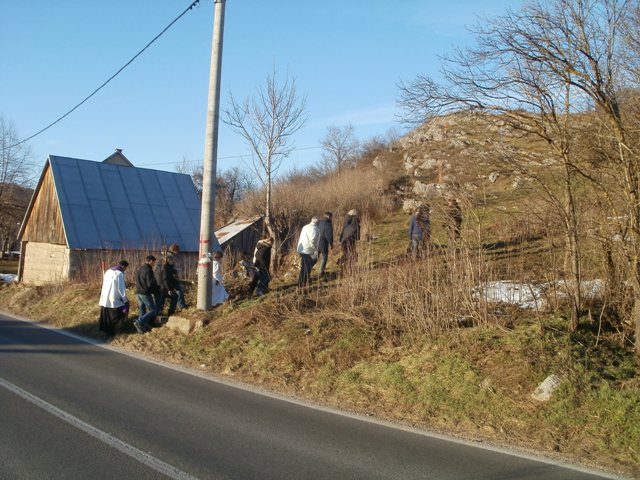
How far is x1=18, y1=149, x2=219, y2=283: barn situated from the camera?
2212 cm

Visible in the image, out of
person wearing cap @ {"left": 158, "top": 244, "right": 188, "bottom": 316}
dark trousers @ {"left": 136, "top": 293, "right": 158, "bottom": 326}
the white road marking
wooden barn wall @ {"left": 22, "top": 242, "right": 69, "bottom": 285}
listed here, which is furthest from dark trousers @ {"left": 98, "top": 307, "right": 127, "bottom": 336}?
wooden barn wall @ {"left": 22, "top": 242, "right": 69, "bottom": 285}

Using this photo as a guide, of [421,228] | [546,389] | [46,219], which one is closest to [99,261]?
[46,219]

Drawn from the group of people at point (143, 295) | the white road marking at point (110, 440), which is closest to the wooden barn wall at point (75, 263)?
the group of people at point (143, 295)

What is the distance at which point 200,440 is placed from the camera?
6000mm

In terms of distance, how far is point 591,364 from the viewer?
774 cm

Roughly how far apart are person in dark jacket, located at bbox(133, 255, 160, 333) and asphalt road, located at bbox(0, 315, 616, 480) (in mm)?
3750

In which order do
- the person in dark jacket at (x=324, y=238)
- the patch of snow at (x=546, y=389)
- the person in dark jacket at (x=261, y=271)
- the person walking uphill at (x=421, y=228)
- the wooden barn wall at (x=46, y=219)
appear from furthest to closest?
the wooden barn wall at (x=46, y=219), the person in dark jacket at (x=324, y=238), the person in dark jacket at (x=261, y=271), the person walking uphill at (x=421, y=228), the patch of snow at (x=546, y=389)

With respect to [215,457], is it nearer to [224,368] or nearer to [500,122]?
[224,368]

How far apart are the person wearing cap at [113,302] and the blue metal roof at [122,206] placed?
362 inches

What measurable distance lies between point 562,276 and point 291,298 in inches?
204

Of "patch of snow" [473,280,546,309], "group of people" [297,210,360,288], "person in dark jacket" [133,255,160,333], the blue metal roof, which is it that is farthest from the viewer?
the blue metal roof

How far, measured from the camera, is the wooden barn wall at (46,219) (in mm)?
23078

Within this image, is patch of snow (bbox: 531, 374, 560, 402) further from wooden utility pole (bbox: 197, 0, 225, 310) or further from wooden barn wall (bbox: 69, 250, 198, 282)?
wooden barn wall (bbox: 69, 250, 198, 282)

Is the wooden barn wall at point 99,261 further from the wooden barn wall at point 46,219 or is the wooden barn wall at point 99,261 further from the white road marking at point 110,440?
the white road marking at point 110,440
